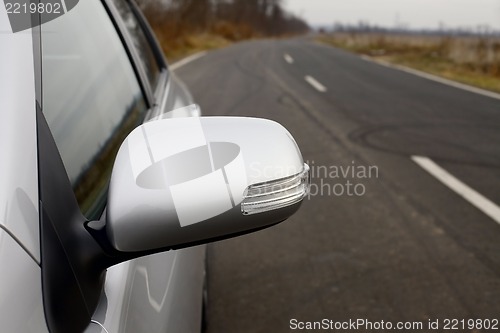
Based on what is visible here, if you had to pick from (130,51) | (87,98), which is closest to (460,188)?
(130,51)

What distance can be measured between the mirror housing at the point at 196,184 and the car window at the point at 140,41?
1.66 meters

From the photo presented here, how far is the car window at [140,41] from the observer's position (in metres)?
2.79

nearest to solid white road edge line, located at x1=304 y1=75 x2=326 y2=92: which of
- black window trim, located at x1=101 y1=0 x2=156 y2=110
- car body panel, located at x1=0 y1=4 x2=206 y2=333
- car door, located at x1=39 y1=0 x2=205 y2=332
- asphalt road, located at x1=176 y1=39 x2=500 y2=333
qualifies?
asphalt road, located at x1=176 y1=39 x2=500 y2=333

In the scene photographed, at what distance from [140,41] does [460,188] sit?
316cm

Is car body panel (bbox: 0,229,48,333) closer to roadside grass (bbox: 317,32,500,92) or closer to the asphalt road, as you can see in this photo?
the asphalt road

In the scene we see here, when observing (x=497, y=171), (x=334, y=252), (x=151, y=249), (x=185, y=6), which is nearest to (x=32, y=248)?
(x=151, y=249)

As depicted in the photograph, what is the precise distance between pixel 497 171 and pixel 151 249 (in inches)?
203

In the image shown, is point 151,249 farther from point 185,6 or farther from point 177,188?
point 185,6

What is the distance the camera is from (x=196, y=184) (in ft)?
3.42

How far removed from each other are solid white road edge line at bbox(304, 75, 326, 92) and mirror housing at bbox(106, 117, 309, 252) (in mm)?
11249

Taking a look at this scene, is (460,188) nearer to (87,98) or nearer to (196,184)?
(87,98)

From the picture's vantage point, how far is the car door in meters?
1.10

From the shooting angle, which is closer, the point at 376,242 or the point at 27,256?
the point at 27,256

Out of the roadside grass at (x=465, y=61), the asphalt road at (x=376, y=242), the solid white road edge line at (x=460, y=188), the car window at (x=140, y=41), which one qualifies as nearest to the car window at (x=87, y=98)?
the car window at (x=140, y=41)
